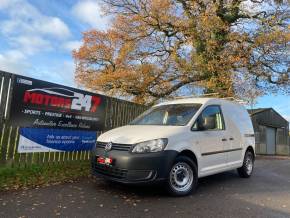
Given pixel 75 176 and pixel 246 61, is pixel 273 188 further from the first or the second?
pixel 246 61

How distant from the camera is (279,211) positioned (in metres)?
5.70

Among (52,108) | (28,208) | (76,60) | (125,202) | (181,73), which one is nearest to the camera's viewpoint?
(28,208)

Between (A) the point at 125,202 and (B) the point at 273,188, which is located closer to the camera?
(A) the point at 125,202

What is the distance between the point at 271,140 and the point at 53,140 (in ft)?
95.4

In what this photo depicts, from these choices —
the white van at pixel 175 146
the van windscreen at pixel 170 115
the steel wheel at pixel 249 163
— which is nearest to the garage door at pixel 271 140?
the steel wheel at pixel 249 163

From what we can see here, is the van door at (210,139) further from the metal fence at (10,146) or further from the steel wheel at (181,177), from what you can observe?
the metal fence at (10,146)

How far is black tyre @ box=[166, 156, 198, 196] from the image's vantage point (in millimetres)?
6367

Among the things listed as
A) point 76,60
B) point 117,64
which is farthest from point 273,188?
point 76,60

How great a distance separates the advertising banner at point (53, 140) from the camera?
8359 millimetres

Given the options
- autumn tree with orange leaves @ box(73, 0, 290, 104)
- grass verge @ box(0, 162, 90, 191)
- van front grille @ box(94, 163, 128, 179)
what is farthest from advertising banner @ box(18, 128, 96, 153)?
autumn tree with orange leaves @ box(73, 0, 290, 104)

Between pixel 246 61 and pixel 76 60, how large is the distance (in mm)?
18650

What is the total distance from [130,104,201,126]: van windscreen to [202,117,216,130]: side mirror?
0.30 metres

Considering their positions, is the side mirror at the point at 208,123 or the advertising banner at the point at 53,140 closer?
the side mirror at the point at 208,123

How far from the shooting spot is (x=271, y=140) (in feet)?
110
